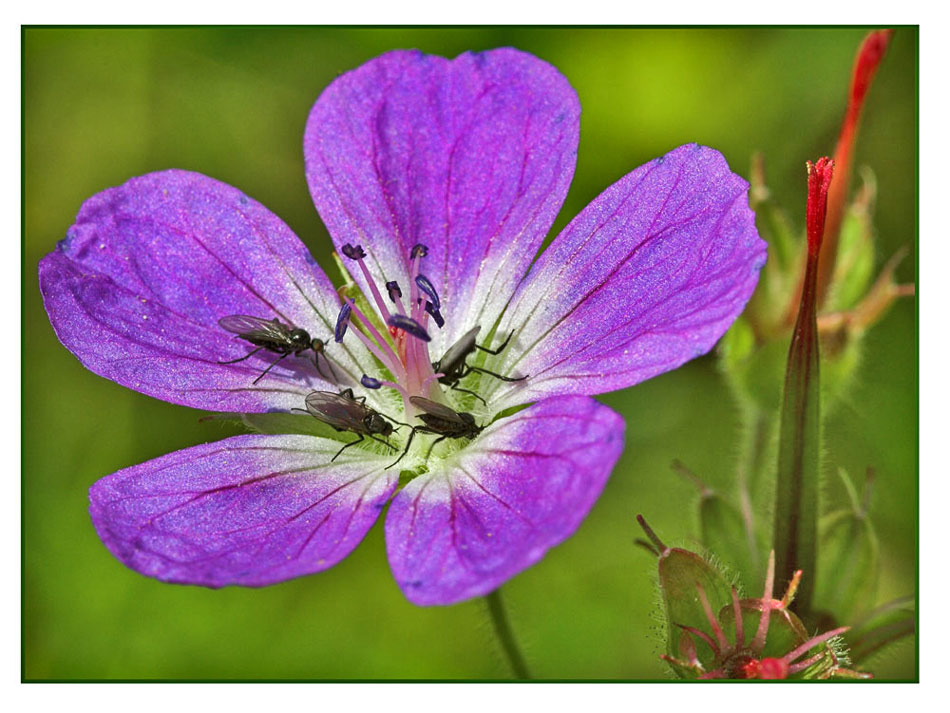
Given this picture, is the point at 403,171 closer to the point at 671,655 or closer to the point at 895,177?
the point at 671,655

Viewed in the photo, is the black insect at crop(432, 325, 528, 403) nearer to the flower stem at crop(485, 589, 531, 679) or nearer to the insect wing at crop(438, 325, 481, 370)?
the insect wing at crop(438, 325, 481, 370)


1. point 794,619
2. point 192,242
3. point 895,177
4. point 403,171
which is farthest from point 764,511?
point 192,242

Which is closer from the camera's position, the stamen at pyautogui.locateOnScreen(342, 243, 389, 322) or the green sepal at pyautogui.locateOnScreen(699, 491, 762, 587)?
the stamen at pyautogui.locateOnScreen(342, 243, 389, 322)

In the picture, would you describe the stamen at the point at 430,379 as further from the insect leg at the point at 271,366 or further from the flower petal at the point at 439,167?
the insect leg at the point at 271,366

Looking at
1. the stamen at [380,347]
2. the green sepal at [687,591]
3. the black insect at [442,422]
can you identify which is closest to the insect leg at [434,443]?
the black insect at [442,422]

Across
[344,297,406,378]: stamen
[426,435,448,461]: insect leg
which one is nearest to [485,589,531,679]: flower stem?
[426,435,448,461]: insect leg
